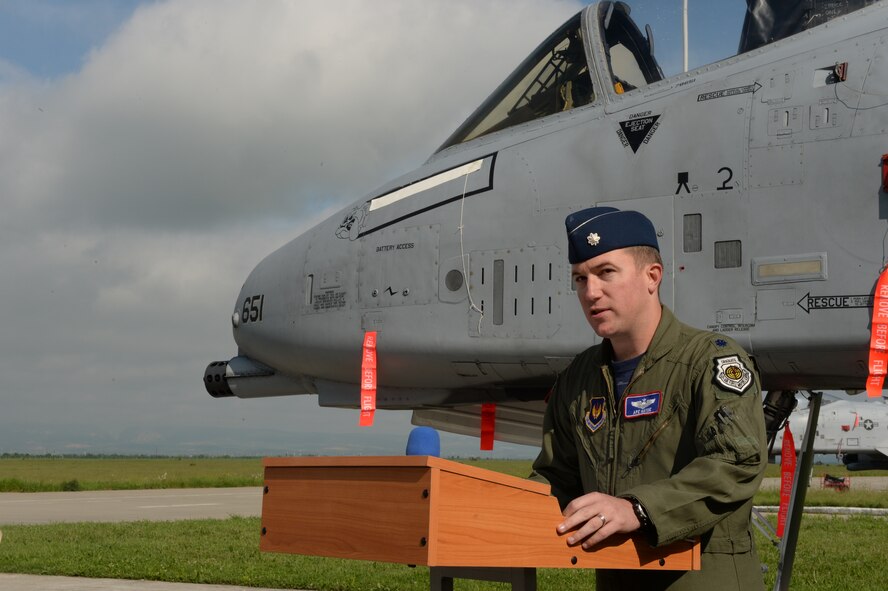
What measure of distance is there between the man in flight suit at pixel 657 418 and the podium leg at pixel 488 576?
23 cm

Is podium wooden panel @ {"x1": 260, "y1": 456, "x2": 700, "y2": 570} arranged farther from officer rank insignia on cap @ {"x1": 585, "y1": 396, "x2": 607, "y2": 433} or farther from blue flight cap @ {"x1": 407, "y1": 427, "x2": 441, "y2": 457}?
officer rank insignia on cap @ {"x1": 585, "y1": 396, "x2": 607, "y2": 433}

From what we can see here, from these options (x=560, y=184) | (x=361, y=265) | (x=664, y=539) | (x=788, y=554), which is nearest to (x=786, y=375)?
(x=788, y=554)

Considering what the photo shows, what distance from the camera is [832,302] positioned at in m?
5.05

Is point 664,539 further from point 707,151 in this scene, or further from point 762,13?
point 762,13

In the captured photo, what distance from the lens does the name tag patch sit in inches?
101

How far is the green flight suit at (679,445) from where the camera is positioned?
230 centimetres

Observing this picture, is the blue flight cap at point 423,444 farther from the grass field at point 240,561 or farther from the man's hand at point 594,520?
the grass field at point 240,561

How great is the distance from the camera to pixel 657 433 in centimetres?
257

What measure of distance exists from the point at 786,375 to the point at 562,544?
→ 3.62 metres

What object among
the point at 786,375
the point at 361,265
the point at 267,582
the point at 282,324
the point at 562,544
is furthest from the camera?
the point at 267,582

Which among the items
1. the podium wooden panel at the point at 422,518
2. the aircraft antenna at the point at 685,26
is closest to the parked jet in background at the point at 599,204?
the aircraft antenna at the point at 685,26

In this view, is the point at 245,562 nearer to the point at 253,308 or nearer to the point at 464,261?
the point at 253,308

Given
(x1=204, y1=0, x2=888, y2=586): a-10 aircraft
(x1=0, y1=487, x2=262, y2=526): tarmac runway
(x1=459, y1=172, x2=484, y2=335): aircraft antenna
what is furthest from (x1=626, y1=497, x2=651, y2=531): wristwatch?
(x1=0, y1=487, x2=262, y2=526): tarmac runway

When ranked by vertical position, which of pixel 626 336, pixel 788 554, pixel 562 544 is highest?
pixel 626 336
